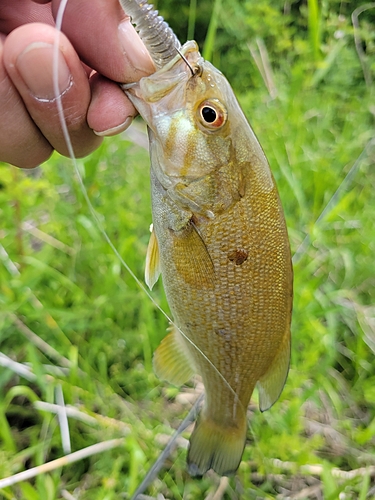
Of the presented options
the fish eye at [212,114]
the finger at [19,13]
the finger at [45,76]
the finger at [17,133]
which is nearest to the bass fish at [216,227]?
the fish eye at [212,114]

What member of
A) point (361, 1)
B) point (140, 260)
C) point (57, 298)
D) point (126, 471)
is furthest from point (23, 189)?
point (361, 1)

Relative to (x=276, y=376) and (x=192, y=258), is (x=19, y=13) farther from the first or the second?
(x=276, y=376)

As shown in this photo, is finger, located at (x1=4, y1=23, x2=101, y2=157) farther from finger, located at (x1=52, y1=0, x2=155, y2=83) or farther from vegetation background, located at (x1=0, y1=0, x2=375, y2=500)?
vegetation background, located at (x1=0, y1=0, x2=375, y2=500)

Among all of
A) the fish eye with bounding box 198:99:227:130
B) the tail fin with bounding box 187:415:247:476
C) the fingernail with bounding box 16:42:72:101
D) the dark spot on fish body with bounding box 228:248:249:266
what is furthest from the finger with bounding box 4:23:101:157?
the tail fin with bounding box 187:415:247:476

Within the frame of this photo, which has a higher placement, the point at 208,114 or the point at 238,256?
the point at 208,114

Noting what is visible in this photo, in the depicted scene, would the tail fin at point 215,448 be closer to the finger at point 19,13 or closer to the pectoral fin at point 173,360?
the pectoral fin at point 173,360

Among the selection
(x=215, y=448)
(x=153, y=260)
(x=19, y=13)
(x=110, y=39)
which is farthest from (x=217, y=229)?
(x=19, y=13)
